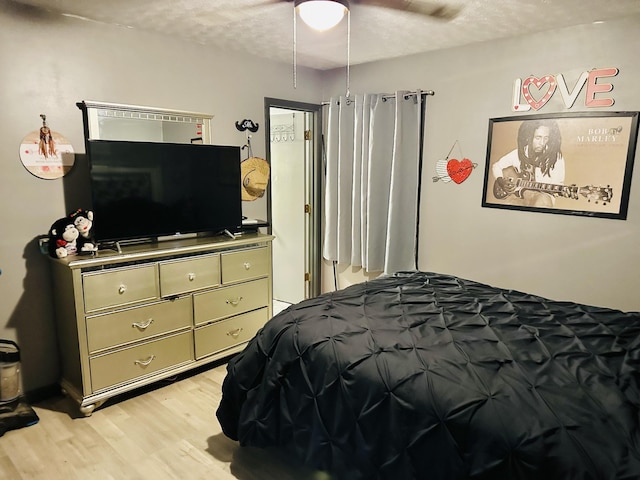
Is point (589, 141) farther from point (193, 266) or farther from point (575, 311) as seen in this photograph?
point (193, 266)

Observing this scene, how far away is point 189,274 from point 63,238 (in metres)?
0.78

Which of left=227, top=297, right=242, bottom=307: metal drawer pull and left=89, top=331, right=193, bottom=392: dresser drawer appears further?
left=227, top=297, right=242, bottom=307: metal drawer pull

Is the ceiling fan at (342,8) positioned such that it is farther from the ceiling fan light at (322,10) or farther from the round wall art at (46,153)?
the round wall art at (46,153)

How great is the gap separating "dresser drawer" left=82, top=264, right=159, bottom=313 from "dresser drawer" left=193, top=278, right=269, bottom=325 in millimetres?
355

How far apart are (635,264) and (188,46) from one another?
11.2 feet

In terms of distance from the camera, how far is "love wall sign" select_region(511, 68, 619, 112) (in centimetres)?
272

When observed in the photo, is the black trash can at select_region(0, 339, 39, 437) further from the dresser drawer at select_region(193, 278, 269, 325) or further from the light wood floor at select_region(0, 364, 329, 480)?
the dresser drawer at select_region(193, 278, 269, 325)

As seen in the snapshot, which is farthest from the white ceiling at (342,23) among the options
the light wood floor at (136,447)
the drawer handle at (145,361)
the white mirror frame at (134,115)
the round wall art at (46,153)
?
the light wood floor at (136,447)

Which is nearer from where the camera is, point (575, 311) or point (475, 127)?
point (575, 311)

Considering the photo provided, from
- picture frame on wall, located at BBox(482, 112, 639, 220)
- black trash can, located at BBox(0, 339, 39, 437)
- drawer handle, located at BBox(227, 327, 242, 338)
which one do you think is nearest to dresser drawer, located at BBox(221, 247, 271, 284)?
drawer handle, located at BBox(227, 327, 242, 338)

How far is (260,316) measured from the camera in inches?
136

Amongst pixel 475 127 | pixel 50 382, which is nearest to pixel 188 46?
pixel 475 127

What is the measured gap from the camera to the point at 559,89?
288 cm

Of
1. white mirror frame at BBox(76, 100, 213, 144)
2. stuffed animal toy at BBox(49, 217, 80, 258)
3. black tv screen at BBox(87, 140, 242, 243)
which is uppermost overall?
white mirror frame at BBox(76, 100, 213, 144)
